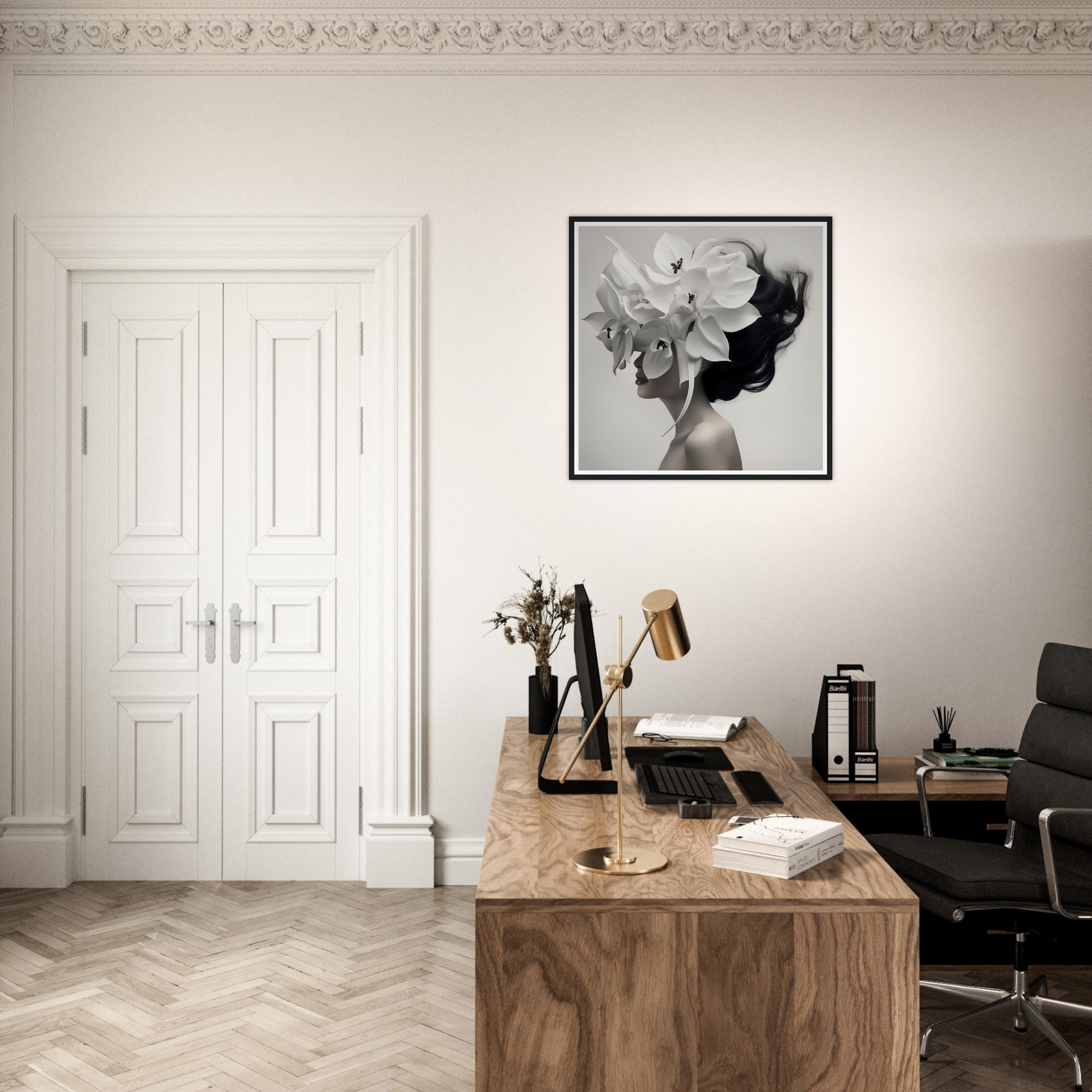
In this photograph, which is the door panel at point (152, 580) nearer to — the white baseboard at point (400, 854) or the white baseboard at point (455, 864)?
the white baseboard at point (400, 854)

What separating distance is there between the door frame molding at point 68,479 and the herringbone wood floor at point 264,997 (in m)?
0.26

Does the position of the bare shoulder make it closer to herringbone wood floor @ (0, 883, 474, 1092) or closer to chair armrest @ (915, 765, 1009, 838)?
chair armrest @ (915, 765, 1009, 838)

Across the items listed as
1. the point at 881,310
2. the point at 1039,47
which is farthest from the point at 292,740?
the point at 1039,47

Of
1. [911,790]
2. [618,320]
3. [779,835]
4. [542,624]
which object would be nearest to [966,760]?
[911,790]

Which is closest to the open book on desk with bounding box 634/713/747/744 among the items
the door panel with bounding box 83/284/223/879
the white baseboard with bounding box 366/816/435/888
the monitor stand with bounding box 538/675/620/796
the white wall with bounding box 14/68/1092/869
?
the monitor stand with bounding box 538/675/620/796

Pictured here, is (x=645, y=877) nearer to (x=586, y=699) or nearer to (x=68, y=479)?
(x=586, y=699)

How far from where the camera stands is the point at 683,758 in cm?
277

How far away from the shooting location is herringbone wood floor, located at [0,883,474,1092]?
8.28 ft

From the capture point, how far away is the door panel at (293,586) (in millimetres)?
3885

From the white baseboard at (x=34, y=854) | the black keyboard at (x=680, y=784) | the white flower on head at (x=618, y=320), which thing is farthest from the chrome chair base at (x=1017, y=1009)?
the white baseboard at (x=34, y=854)

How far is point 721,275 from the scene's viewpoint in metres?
3.80

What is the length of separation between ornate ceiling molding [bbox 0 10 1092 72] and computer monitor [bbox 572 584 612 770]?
95.9 inches

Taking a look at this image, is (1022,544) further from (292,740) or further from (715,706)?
(292,740)

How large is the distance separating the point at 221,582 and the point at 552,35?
100 inches
